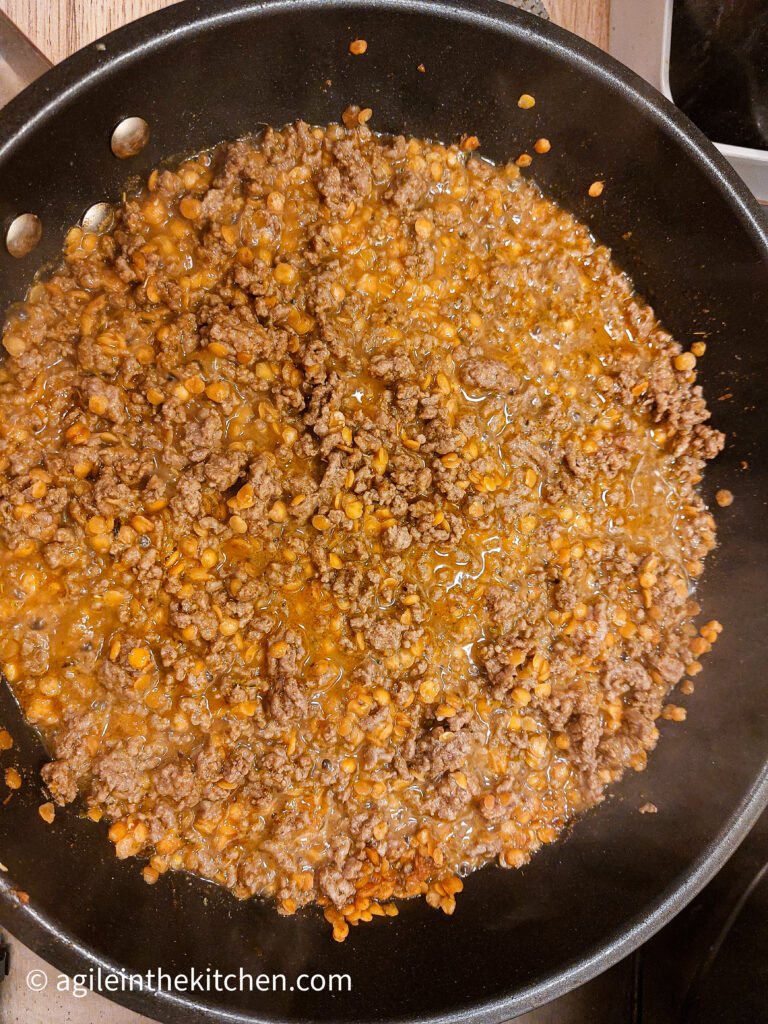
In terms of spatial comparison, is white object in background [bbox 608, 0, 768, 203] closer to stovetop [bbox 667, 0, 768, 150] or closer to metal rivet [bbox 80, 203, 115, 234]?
stovetop [bbox 667, 0, 768, 150]

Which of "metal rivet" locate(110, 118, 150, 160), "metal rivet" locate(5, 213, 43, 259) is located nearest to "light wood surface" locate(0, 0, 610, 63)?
"metal rivet" locate(110, 118, 150, 160)

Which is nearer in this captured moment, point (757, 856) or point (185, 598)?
point (185, 598)

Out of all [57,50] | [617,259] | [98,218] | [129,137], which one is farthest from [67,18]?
[617,259]

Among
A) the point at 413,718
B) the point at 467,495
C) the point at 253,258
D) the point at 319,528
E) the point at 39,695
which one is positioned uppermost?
the point at 253,258

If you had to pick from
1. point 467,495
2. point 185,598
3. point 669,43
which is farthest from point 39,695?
point 669,43

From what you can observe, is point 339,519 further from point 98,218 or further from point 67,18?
point 67,18

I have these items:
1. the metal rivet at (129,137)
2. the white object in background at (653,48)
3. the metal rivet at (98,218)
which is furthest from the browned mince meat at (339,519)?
the white object in background at (653,48)

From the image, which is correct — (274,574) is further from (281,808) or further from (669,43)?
(669,43)
